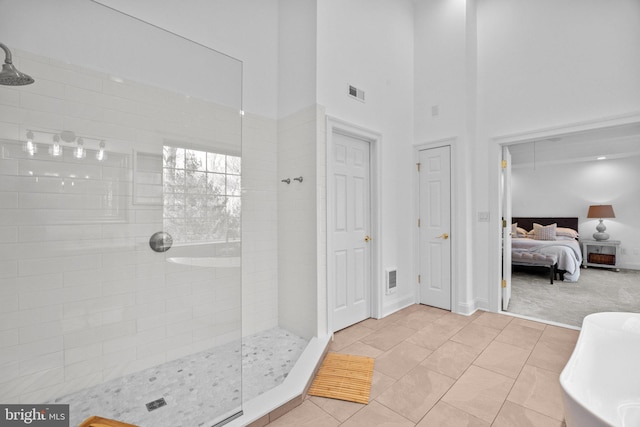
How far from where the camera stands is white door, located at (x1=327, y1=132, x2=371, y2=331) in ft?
9.89

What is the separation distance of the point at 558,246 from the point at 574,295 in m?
1.12

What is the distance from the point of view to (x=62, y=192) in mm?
1496

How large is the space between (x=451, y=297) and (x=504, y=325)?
23.8 inches

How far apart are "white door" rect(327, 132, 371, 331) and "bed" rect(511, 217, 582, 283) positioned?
370 cm

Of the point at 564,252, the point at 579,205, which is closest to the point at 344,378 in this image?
the point at 564,252

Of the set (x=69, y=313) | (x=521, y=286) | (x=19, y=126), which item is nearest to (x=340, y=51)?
(x=19, y=126)

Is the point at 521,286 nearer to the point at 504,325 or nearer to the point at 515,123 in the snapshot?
the point at 504,325

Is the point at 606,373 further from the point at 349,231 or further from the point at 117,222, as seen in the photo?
the point at 117,222

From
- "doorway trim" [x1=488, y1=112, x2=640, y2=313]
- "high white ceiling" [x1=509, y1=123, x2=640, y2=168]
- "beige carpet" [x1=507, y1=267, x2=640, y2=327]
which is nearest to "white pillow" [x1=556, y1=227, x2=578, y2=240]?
"beige carpet" [x1=507, y1=267, x2=640, y2=327]

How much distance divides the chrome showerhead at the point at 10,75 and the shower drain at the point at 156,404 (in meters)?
1.77

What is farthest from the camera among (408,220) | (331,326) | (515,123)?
(408,220)

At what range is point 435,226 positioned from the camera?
3.77 m

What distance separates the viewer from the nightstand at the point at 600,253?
5.87 metres

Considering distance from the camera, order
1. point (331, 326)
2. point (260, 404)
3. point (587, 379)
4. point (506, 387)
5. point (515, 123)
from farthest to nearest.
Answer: point (515, 123), point (331, 326), point (506, 387), point (260, 404), point (587, 379)
